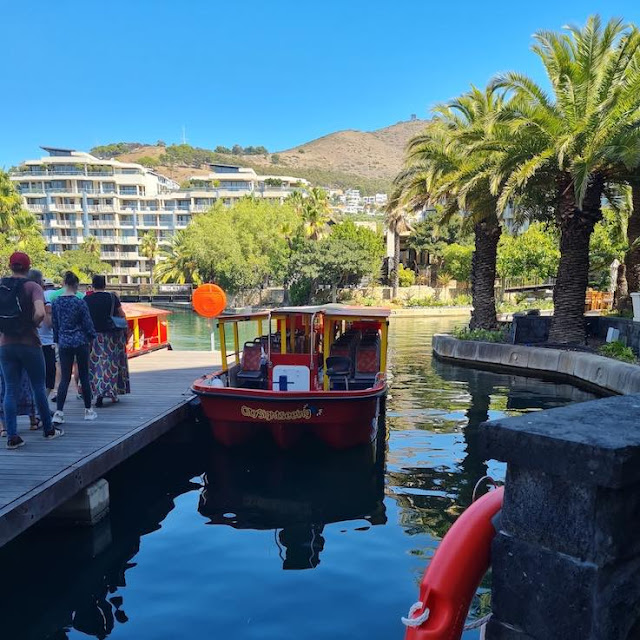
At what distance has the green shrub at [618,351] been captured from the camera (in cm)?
1584

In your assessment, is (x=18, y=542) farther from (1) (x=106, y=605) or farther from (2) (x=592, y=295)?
(2) (x=592, y=295)

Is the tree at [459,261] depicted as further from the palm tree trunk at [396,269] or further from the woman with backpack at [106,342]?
the woman with backpack at [106,342]

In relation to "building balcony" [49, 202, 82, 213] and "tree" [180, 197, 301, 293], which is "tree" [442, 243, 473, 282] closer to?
"tree" [180, 197, 301, 293]

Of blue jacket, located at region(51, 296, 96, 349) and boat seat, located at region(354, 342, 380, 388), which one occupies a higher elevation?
blue jacket, located at region(51, 296, 96, 349)

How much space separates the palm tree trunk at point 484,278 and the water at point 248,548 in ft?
41.2

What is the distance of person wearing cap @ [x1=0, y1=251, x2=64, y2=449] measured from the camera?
6484mm

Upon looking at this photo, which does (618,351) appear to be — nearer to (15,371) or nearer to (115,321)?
(115,321)

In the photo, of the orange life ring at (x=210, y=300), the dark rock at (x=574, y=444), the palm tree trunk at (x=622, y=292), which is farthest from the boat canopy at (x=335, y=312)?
the palm tree trunk at (x=622, y=292)

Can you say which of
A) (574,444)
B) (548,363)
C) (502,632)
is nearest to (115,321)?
(502,632)

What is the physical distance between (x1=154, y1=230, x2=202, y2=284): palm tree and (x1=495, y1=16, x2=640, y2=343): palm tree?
46801 mm

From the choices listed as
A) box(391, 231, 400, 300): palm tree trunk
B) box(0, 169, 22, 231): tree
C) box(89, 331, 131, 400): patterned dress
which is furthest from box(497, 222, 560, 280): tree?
box(0, 169, 22, 231): tree

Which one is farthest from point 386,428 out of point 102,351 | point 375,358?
point 102,351

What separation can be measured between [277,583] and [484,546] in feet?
Result: 13.0

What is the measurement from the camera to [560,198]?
60.1 feet
